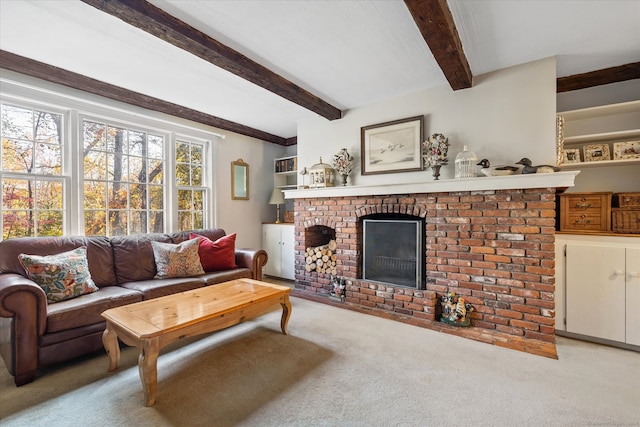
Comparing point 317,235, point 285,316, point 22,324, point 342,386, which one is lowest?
point 342,386

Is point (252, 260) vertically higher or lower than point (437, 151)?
lower

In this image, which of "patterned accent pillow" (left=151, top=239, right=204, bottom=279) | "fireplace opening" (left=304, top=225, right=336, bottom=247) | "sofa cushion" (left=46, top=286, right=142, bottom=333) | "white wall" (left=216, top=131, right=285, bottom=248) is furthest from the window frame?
"fireplace opening" (left=304, top=225, right=336, bottom=247)

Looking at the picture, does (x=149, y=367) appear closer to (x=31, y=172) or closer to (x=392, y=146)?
(x=31, y=172)

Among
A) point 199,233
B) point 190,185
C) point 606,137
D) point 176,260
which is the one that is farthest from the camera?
point 190,185

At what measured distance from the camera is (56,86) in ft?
9.08

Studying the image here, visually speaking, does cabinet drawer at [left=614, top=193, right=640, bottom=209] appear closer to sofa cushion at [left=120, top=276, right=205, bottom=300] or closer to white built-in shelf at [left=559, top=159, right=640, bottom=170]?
white built-in shelf at [left=559, top=159, right=640, bottom=170]

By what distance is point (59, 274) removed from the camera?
2.27 m

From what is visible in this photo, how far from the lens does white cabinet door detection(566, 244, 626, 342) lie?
239 centimetres

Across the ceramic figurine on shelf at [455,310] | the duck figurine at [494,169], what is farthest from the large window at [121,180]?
the duck figurine at [494,169]

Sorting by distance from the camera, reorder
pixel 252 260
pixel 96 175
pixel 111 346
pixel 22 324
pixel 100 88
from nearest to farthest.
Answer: pixel 22 324 < pixel 111 346 < pixel 100 88 < pixel 96 175 < pixel 252 260

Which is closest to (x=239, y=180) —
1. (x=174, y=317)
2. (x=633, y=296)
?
(x=174, y=317)

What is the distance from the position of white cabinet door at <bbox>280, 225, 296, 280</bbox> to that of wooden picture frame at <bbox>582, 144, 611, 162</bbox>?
3.44 meters

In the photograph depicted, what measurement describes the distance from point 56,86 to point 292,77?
7.39 ft

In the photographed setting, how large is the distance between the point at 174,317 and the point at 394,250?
2319 mm
